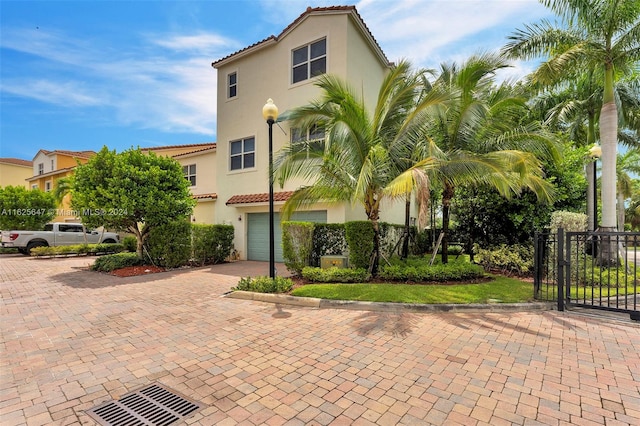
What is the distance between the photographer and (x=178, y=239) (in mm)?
12352

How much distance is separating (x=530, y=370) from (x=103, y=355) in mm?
5946

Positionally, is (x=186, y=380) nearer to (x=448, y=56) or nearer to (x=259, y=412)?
(x=259, y=412)

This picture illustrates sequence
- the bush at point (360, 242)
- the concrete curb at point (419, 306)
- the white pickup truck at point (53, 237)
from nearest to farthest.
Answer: the concrete curb at point (419, 306) → the bush at point (360, 242) → the white pickup truck at point (53, 237)

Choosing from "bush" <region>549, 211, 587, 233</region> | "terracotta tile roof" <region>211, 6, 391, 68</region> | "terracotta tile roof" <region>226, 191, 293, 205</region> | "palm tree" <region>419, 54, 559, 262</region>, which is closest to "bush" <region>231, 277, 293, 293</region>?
"palm tree" <region>419, 54, 559, 262</region>

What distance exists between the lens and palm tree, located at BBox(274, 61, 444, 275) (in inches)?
324

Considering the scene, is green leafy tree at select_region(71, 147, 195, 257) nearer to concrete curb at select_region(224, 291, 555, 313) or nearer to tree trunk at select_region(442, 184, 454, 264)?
concrete curb at select_region(224, 291, 555, 313)

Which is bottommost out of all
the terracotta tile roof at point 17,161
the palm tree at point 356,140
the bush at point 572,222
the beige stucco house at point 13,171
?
the bush at point 572,222

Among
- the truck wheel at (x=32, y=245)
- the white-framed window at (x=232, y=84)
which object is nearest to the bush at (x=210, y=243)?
the white-framed window at (x=232, y=84)

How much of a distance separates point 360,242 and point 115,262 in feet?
33.6

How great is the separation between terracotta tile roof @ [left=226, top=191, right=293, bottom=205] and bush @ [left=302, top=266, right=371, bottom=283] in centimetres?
454

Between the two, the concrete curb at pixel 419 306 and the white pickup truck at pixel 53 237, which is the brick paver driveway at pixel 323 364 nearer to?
the concrete curb at pixel 419 306

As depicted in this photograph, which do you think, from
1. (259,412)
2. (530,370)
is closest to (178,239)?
(259,412)

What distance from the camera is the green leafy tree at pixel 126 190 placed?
11102mm

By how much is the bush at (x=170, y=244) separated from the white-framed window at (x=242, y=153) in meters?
4.37
